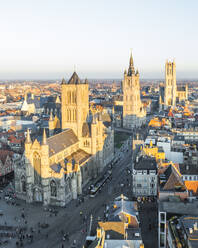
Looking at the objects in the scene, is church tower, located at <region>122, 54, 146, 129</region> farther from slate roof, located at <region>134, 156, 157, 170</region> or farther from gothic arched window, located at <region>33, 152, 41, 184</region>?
gothic arched window, located at <region>33, 152, 41, 184</region>

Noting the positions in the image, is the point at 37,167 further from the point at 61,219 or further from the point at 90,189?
the point at 90,189

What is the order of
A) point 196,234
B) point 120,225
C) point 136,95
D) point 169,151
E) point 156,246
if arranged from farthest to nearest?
point 136,95, point 169,151, point 156,246, point 120,225, point 196,234

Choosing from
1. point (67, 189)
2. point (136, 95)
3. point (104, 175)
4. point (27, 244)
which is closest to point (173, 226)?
point (27, 244)

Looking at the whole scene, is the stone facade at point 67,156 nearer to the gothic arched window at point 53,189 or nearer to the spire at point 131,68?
the gothic arched window at point 53,189

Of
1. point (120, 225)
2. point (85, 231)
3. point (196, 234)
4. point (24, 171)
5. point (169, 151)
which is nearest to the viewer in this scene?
point (196, 234)

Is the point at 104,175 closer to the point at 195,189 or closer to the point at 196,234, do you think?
the point at 195,189

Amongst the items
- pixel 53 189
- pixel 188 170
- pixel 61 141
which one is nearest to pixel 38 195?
pixel 53 189
